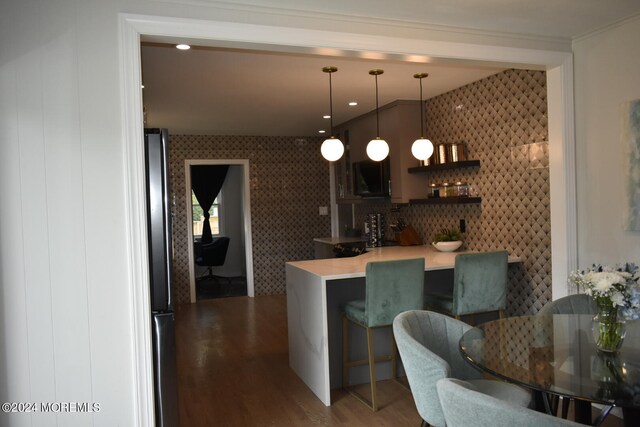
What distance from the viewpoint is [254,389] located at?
3854mm

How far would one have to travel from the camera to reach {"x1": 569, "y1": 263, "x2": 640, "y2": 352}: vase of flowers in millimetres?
1983

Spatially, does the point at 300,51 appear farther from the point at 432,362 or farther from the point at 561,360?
the point at 561,360

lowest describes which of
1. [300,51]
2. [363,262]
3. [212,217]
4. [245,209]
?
[363,262]

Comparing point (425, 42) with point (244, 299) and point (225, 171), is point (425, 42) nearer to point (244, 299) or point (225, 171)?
point (244, 299)

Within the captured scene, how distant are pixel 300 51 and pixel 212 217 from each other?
7.24 m

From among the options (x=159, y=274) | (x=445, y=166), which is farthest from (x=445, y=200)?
(x=159, y=274)

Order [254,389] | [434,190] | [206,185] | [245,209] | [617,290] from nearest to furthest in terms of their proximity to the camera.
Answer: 1. [617,290]
2. [254,389]
3. [434,190]
4. [245,209]
5. [206,185]

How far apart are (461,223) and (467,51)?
224cm

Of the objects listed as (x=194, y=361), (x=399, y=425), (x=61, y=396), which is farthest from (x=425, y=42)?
(x=194, y=361)

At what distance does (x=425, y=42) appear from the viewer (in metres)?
3.03

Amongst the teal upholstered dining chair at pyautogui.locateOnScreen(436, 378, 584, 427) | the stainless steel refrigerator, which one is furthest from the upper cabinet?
the teal upholstered dining chair at pyautogui.locateOnScreen(436, 378, 584, 427)

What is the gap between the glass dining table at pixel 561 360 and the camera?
174 centimetres

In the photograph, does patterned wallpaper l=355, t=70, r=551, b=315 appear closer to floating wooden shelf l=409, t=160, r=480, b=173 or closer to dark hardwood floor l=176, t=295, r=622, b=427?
floating wooden shelf l=409, t=160, r=480, b=173

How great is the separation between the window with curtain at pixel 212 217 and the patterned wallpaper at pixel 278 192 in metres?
2.13
